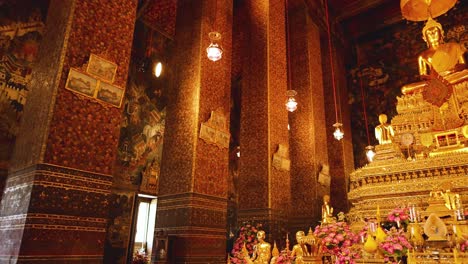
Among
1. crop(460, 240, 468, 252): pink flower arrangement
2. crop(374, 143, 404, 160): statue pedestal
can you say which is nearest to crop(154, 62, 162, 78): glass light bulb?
crop(374, 143, 404, 160): statue pedestal

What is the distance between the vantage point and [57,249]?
12.1ft

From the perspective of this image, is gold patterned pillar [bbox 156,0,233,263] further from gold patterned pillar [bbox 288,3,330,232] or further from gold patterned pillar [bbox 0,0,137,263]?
gold patterned pillar [bbox 288,3,330,232]

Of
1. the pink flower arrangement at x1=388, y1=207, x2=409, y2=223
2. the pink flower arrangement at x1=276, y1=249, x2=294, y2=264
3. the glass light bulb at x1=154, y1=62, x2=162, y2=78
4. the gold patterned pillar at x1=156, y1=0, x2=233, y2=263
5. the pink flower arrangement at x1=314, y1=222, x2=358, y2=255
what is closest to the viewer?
the pink flower arrangement at x1=276, y1=249, x2=294, y2=264

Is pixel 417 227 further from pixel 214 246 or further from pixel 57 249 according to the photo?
pixel 57 249

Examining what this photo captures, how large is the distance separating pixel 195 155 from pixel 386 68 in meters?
10.1

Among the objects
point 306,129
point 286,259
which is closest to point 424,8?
point 306,129

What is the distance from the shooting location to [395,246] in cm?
351

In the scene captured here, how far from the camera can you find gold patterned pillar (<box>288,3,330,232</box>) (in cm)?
930

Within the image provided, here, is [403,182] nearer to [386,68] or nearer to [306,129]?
[306,129]

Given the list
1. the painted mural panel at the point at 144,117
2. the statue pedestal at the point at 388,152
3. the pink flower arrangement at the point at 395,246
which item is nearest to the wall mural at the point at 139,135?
the painted mural panel at the point at 144,117

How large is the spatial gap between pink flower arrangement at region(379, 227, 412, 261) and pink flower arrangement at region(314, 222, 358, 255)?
1.09m

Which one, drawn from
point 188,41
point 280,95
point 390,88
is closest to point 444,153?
point 280,95

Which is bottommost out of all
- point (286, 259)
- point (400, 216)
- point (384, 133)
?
point (286, 259)

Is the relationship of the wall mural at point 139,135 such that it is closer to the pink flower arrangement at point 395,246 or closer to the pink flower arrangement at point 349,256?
the pink flower arrangement at point 349,256
